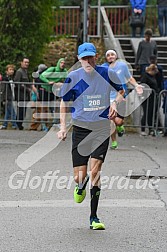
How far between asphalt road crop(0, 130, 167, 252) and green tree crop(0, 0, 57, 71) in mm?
6690

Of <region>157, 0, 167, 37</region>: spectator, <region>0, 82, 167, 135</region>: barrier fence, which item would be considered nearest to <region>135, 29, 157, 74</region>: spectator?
<region>0, 82, 167, 135</region>: barrier fence

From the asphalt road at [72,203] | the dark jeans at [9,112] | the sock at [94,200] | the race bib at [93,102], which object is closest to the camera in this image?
the asphalt road at [72,203]

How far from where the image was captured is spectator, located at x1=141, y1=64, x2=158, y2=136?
17.7 metres

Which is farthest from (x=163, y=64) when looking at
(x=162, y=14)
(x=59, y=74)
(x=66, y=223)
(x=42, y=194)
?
(x=66, y=223)

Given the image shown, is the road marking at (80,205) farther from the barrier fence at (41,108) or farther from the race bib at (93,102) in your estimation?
the barrier fence at (41,108)

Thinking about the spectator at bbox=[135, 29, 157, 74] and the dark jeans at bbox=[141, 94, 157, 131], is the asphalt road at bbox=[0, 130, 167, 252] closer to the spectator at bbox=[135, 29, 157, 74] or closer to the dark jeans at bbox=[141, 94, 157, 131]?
the dark jeans at bbox=[141, 94, 157, 131]

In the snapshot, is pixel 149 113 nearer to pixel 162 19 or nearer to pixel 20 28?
pixel 20 28

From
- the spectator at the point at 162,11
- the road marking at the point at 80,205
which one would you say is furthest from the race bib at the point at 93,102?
the spectator at the point at 162,11

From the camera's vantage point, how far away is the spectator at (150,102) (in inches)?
695

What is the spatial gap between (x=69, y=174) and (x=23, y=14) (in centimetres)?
1073

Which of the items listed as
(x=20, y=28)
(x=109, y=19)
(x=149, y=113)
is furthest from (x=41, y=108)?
(x=109, y=19)

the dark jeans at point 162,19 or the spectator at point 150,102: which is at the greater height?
the dark jeans at point 162,19

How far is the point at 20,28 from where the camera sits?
72.3 feet

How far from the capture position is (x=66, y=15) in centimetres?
2838
